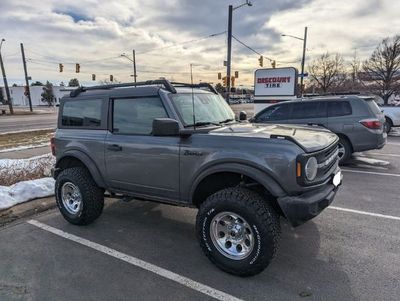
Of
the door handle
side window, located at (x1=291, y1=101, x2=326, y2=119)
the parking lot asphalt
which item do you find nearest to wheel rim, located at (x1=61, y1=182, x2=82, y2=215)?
the parking lot asphalt

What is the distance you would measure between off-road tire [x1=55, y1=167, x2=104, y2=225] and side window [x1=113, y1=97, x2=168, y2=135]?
87 centimetres

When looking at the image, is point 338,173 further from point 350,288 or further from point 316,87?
point 316,87

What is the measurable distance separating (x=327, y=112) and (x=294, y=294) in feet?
22.6

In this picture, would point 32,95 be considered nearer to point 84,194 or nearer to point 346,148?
point 346,148

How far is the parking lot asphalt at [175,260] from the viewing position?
10.3 feet

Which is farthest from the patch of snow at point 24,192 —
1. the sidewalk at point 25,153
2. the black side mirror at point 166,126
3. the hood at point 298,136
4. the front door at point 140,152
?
the sidewalk at point 25,153

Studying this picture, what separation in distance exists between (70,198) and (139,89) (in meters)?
1.99

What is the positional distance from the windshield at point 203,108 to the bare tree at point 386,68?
108 feet

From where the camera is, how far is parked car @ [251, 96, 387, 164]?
8438 millimetres

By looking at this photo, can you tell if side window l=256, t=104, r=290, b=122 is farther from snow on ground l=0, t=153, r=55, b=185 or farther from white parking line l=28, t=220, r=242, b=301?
white parking line l=28, t=220, r=242, b=301

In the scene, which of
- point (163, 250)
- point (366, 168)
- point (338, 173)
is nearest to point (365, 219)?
point (338, 173)

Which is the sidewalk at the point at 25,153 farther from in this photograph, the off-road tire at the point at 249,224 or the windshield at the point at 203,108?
the off-road tire at the point at 249,224

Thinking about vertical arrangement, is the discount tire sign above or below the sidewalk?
above

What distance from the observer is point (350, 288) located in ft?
10.3
